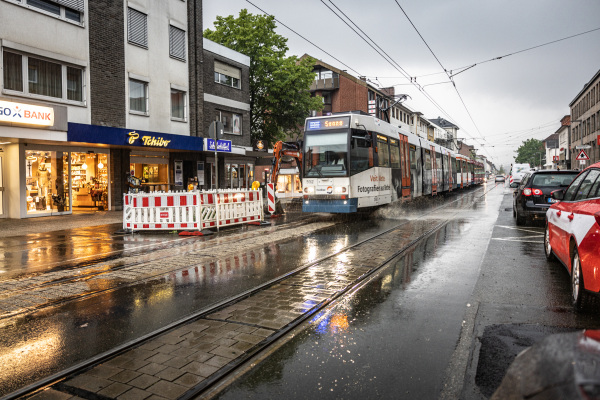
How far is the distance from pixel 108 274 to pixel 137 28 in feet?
53.7

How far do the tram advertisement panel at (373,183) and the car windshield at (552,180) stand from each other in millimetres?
4887

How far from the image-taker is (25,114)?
14008 millimetres

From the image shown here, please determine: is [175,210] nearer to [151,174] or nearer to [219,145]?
[151,174]

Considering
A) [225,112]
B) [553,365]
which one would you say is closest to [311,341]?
[553,365]

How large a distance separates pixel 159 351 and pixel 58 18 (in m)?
Answer: 16.9

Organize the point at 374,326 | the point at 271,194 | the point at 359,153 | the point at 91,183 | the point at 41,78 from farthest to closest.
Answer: the point at 91,183, the point at 271,194, the point at 41,78, the point at 359,153, the point at 374,326

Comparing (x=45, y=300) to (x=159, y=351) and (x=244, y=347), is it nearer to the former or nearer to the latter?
(x=159, y=351)

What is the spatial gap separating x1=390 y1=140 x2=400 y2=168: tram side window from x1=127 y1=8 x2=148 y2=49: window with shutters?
12400 millimetres

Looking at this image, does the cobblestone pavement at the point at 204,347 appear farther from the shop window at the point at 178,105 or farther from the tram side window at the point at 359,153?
the shop window at the point at 178,105

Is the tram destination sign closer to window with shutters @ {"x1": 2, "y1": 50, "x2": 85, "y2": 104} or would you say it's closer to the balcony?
window with shutters @ {"x1": 2, "y1": 50, "x2": 85, "y2": 104}

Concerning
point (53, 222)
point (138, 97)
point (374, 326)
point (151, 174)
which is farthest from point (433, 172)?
point (374, 326)

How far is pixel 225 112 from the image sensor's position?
26984mm

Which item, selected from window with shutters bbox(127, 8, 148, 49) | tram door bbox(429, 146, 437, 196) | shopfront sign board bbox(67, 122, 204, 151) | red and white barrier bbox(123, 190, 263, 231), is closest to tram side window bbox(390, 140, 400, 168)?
red and white barrier bbox(123, 190, 263, 231)

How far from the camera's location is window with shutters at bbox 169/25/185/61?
22000 millimetres
